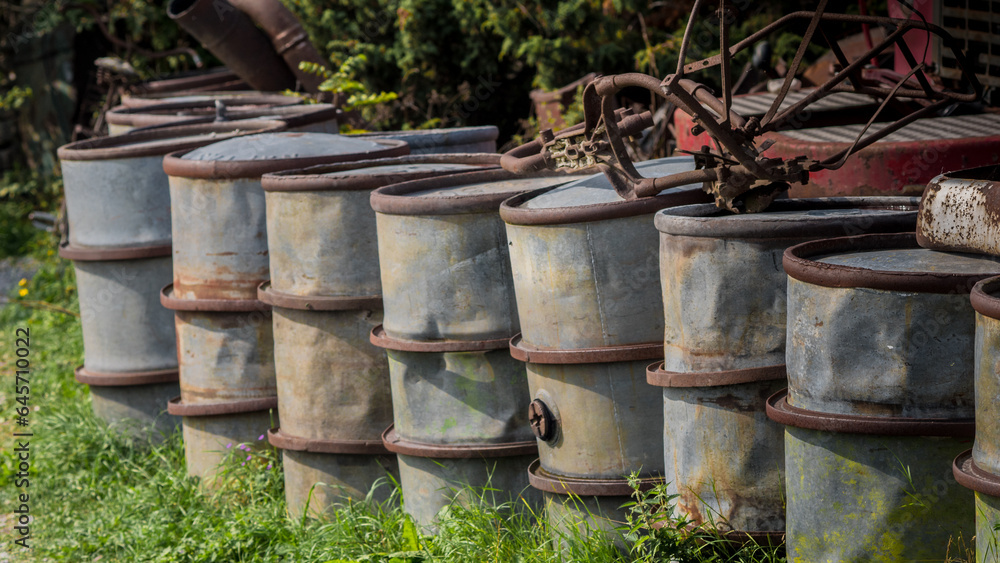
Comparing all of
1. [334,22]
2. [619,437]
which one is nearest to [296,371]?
[619,437]

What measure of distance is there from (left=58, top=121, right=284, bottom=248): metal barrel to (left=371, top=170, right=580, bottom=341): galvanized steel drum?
1.80 m

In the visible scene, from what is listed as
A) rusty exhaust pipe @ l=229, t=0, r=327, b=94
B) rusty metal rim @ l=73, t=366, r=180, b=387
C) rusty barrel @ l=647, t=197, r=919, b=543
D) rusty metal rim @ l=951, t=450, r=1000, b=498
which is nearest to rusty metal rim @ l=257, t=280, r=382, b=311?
rusty barrel @ l=647, t=197, r=919, b=543

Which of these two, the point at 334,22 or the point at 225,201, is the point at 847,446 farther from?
the point at 334,22

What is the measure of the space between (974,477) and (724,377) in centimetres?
69

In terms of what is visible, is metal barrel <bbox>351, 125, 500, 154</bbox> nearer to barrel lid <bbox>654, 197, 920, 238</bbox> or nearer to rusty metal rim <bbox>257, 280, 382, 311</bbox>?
rusty metal rim <bbox>257, 280, 382, 311</bbox>

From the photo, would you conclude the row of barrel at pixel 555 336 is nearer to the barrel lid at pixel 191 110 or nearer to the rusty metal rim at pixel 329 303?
the rusty metal rim at pixel 329 303

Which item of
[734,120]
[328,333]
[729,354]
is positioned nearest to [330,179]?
[328,333]

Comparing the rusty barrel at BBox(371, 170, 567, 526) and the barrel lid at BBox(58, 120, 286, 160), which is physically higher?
the barrel lid at BBox(58, 120, 286, 160)

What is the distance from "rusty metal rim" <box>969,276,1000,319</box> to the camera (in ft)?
5.74

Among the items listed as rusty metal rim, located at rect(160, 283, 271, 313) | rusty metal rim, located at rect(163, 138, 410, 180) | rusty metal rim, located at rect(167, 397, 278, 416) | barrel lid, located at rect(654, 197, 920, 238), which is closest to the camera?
barrel lid, located at rect(654, 197, 920, 238)

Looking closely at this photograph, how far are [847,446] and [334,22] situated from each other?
7.42 m

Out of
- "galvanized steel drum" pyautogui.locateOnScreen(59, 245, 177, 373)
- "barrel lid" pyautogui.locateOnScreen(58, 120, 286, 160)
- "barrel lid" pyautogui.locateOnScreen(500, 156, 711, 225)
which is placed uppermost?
"barrel lid" pyautogui.locateOnScreen(58, 120, 286, 160)

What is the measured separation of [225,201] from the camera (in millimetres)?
4027

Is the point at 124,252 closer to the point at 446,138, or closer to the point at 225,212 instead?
the point at 225,212
